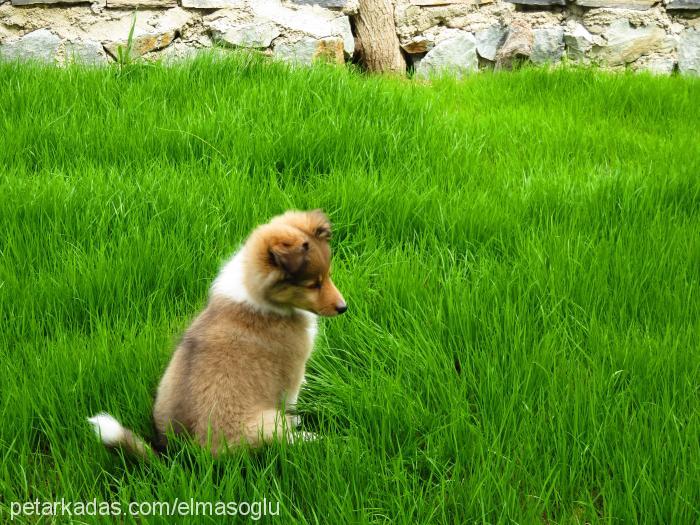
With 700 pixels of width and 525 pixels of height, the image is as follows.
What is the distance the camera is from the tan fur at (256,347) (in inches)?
78.8

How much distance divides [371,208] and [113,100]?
2.00 meters

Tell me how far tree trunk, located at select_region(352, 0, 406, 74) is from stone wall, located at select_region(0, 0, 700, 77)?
128mm

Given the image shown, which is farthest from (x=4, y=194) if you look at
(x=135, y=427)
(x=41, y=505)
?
(x=41, y=505)

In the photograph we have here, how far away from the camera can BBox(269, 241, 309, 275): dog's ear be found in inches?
85.4

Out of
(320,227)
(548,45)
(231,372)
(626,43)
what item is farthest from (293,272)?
(626,43)

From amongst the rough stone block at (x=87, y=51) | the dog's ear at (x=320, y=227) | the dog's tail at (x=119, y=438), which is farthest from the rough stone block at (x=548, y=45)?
the dog's tail at (x=119, y=438)

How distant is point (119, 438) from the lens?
6.55 ft

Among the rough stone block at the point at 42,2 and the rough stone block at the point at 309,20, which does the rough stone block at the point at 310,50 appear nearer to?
the rough stone block at the point at 309,20

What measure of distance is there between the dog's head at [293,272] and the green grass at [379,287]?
0.94 feet

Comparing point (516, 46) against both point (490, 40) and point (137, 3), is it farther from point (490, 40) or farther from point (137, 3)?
point (137, 3)

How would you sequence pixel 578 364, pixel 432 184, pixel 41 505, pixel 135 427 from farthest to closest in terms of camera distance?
pixel 432 184 < pixel 578 364 < pixel 135 427 < pixel 41 505

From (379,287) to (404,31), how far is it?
388 centimetres

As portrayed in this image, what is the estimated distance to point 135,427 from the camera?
2.22 metres

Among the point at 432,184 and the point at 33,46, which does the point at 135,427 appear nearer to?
the point at 432,184
